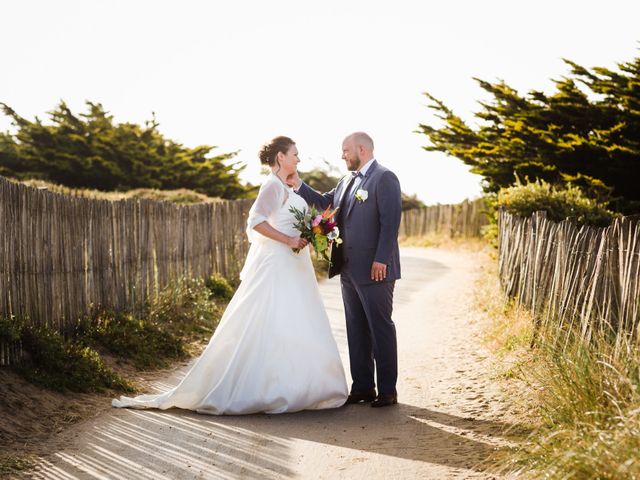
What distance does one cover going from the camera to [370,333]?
669 centimetres

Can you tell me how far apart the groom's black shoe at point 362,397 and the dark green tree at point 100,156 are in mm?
21850

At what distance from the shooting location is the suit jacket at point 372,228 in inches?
248

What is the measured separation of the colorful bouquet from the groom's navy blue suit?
0.18 m

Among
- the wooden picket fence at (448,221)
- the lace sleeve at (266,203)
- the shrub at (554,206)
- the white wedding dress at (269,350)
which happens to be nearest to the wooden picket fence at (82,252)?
the white wedding dress at (269,350)

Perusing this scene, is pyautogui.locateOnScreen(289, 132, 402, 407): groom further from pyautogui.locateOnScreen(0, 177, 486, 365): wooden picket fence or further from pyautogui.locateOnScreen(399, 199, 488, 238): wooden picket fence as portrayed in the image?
pyautogui.locateOnScreen(399, 199, 488, 238): wooden picket fence

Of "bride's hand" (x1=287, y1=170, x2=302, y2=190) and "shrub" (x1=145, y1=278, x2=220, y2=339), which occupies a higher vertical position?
"bride's hand" (x1=287, y1=170, x2=302, y2=190)

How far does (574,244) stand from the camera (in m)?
7.38

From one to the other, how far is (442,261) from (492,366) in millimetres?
13524

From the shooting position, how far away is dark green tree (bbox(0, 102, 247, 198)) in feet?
93.4

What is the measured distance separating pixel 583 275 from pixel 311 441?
10.3 feet

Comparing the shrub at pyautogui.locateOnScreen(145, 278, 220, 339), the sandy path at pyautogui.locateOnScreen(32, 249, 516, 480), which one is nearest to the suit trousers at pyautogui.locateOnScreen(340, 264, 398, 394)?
the sandy path at pyautogui.locateOnScreen(32, 249, 516, 480)

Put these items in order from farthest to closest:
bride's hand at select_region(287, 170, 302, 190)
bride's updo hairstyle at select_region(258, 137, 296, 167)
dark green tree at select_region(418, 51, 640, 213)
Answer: dark green tree at select_region(418, 51, 640, 213) < bride's hand at select_region(287, 170, 302, 190) < bride's updo hairstyle at select_region(258, 137, 296, 167)

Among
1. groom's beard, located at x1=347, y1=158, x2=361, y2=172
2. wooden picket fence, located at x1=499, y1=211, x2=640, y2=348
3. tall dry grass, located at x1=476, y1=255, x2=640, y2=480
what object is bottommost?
tall dry grass, located at x1=476, y1=255, x2=640, y2=480

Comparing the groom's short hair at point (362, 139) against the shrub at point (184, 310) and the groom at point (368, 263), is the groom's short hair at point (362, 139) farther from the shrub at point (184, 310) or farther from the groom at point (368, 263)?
the shrub at point (184, 310)
